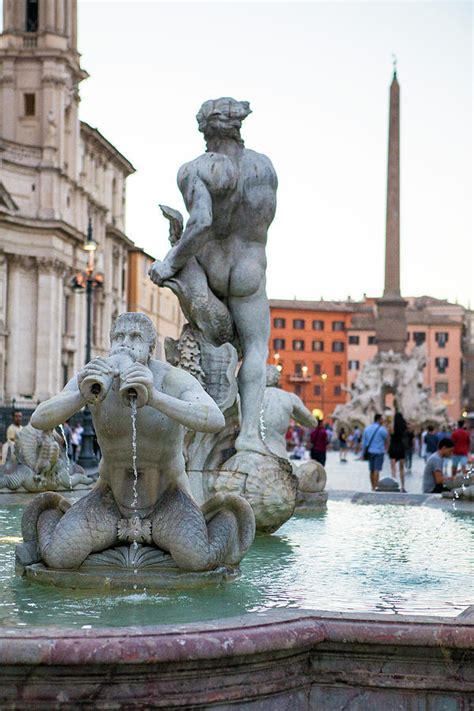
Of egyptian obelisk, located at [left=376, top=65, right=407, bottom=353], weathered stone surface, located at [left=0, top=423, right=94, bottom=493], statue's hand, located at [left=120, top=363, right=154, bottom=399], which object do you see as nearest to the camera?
statue's hand, located at [left=120, top=363, right=154, bottom=399]

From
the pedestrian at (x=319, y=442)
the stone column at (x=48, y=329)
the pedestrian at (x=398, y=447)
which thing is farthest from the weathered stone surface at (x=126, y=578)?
the stone column at (x=48, y=329)

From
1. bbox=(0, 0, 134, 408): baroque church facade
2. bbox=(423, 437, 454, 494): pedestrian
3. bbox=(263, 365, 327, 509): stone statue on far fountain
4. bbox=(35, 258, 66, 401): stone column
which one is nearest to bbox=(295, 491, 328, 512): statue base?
bbox=(263, 365, 327, 509): stone statue on far fountain

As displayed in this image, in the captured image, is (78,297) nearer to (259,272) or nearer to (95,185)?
(95,185)

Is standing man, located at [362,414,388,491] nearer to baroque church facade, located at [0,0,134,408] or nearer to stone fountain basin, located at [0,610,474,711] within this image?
stone fountain basin, located at [0,610,474,711]

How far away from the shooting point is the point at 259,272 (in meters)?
6.81

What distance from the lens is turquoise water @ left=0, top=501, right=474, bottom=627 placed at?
3.96m

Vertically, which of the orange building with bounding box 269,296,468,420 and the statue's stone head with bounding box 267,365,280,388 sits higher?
the orange building with bounding box 269,296,468,420

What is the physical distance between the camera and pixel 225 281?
6809mm

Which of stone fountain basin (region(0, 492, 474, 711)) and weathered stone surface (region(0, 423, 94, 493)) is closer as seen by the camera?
stone fountain basin (region(0, 492, 474, 711))

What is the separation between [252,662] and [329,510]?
5.89 meters

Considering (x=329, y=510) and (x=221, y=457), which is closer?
(x=221, y=457)

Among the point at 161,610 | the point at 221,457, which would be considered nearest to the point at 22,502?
the point at 221,457

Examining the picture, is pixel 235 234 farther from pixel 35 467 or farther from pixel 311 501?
pixel 35 467

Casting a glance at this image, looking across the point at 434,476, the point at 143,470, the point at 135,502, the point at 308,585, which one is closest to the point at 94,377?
the point at 143,470
